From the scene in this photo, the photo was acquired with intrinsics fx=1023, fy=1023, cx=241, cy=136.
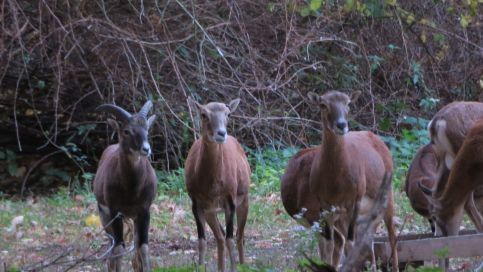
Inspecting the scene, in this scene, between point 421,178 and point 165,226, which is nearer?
point 421,178

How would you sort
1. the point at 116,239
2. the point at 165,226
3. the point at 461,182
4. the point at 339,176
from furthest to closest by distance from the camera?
the point at 165,226 < the point at 116,239 < the point at 461,182 < the point at 339,176

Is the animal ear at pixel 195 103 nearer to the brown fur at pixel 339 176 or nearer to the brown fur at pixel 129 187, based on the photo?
the brown fur at pixel 129 187

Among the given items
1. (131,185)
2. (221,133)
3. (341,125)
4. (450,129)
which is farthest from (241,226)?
(450,129)

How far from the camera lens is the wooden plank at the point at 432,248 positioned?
22.5 ft

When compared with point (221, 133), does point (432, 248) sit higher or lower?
lower

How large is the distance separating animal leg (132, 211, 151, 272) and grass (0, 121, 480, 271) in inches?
7.6

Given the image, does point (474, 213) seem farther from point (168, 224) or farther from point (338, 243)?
point (168, 224)

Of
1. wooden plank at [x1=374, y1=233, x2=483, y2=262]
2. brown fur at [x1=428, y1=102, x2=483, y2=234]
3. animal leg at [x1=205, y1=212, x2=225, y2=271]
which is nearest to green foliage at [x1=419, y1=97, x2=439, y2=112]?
brown fur at [x1=428, y1=102, x2=483, y2=234]

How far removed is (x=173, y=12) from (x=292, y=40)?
6.36ft

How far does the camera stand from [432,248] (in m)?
7.06

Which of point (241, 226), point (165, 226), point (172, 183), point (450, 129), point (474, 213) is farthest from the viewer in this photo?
point (172, 183)

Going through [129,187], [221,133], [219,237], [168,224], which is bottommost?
[168,224]

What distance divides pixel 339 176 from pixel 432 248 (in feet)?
3.80

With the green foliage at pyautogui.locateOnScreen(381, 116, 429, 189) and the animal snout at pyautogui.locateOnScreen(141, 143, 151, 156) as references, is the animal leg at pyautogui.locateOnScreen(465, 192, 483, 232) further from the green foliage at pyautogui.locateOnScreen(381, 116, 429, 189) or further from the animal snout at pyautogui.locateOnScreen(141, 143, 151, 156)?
the green foliage at pyautogui.locateOnScreen(381, 116, 429, 189)
